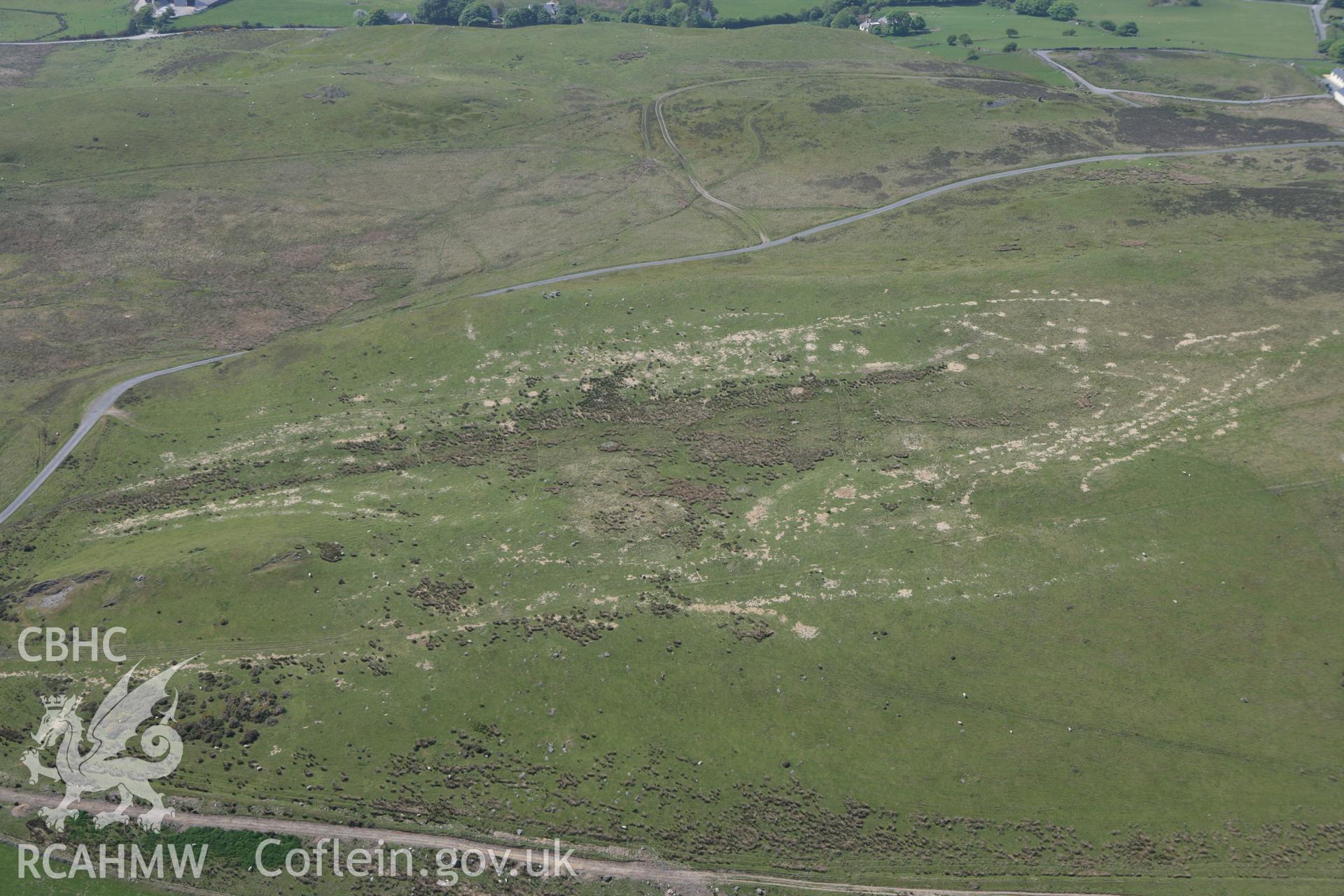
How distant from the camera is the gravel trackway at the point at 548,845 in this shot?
63.7m

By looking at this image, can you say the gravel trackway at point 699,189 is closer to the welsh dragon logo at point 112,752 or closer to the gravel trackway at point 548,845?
the gravel trackway at point 548,845

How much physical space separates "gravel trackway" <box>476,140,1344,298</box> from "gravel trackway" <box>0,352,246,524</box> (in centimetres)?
4347

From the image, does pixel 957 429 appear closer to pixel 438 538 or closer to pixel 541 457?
pixel 541 457

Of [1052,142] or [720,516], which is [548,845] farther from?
[1052,142]

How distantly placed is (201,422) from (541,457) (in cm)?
4426

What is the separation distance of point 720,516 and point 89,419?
266ft

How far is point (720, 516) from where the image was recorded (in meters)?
95.0

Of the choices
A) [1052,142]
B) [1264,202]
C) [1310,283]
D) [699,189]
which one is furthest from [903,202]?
[1310,283]

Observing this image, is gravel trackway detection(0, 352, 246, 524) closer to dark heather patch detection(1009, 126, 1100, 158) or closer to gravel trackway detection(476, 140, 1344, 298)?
gravel trackway detection(476, 140, 1344, 298)

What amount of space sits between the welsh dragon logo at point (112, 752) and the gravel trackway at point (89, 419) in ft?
115

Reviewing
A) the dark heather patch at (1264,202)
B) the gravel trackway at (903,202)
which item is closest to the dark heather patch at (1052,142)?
the gravel trackway at (903,202)

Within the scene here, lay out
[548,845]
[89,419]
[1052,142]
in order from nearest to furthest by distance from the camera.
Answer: [548,845] → [89,419] → [1052,142]

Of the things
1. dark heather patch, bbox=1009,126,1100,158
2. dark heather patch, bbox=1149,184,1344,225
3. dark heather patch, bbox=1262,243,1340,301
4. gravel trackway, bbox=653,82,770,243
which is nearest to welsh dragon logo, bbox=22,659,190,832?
gravel trackway, bbox=653,82,770,243

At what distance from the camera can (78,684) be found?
75.6 m
